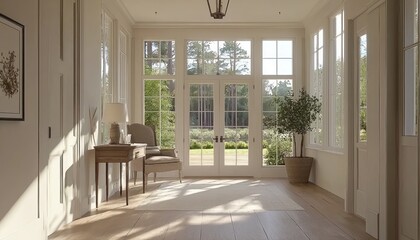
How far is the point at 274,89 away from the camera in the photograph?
9867 millimetres

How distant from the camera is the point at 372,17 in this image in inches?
195

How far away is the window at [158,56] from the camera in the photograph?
985 centimetres

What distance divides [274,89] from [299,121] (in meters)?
1.40

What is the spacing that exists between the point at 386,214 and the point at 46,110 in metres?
3.30

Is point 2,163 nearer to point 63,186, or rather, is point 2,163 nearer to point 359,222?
point 63,186

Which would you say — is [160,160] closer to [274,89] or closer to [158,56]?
[158,56]

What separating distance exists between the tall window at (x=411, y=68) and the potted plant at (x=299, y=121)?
4277 mm

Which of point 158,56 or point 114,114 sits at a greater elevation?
point 158,56

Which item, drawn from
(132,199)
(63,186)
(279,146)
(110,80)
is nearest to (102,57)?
(110,80)

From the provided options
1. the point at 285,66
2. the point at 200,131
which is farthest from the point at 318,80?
the point at 200,131

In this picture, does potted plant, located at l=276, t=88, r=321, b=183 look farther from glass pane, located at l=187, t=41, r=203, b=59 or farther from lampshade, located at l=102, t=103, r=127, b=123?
lampshade, located at l=102, t=103, r=127, b=123

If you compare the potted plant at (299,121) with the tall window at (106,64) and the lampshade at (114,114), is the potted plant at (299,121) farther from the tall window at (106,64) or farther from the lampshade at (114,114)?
the lampshade at (114,114)

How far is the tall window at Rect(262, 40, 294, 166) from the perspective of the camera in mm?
9797

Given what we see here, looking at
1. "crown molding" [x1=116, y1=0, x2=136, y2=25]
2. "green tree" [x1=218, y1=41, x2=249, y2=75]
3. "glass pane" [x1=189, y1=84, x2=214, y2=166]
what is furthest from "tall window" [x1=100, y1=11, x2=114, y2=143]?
"green tree" [x1=218, y1=41, x2=249, y2=75]
